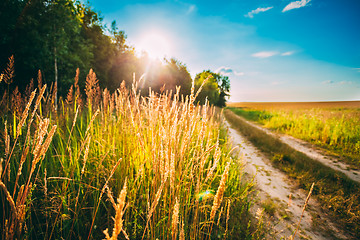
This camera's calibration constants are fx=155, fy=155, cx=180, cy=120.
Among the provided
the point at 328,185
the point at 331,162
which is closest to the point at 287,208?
the point at 328,185

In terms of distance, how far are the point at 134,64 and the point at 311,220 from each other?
2249 centimetres

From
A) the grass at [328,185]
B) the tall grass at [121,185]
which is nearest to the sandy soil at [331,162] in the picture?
the grass at [328,185]

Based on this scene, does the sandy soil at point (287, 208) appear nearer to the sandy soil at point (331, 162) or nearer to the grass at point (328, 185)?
the grass at point (328, 185)

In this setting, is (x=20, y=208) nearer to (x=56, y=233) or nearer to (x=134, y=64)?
(x=56, y=233)

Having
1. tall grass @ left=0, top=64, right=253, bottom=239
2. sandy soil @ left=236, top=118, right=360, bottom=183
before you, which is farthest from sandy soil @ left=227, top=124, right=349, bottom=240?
sandy soil @ left=236, top=118, right=360, bottom=183

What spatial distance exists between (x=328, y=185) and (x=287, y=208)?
5.24 feet

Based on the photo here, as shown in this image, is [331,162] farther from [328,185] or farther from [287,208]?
[287,208]

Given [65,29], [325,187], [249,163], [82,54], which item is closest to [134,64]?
[82,54]

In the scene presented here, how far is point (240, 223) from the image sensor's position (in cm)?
219

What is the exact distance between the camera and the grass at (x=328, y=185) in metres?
2.70

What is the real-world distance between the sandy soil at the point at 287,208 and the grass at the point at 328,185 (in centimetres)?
20

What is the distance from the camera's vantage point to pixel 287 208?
9.41 ft

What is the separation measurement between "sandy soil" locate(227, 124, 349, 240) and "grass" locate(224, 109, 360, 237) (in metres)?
0.20

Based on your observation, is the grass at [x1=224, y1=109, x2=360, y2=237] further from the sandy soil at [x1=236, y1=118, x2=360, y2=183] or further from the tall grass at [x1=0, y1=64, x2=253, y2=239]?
the tall grass at [x1=0, y1=64, x2=253, y2=239]
